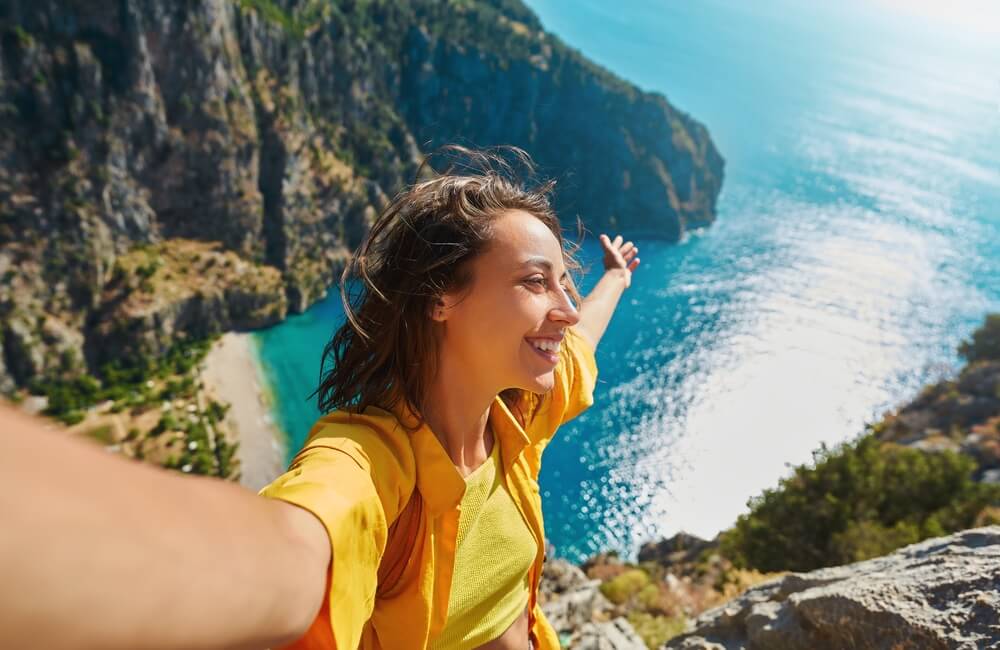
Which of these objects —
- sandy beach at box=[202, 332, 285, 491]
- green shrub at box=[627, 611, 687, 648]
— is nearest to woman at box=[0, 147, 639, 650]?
green shrub at box=[627, 611, 687, 648]

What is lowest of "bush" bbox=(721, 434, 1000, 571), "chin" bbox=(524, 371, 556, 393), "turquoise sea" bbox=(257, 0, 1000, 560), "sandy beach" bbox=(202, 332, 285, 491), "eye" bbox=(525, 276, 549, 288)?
"sandy beach" bbox=(202, 332, 285, 491)

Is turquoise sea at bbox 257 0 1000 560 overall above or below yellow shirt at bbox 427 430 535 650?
below

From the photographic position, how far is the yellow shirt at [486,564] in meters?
2.13

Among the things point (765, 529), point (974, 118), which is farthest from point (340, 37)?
point (974, 118)

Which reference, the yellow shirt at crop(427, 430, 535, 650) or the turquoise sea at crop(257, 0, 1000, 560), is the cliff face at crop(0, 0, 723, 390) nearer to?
the turquoise sea at crop(257, 0, 1000, 560)

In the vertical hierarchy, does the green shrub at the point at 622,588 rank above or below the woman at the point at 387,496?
below

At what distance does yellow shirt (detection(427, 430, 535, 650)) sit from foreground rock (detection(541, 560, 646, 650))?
9.43 feet

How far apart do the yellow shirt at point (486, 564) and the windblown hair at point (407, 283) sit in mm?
426

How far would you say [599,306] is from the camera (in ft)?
11.5

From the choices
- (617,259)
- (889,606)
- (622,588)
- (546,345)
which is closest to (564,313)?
(546,345)

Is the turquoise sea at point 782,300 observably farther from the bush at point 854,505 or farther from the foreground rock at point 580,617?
the bush at point 854,505

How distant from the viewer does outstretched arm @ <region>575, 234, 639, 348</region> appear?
3.41 m

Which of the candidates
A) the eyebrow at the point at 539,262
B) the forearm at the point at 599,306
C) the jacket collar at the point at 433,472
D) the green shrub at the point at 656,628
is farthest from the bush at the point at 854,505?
the jacket collar at the point at 433,472

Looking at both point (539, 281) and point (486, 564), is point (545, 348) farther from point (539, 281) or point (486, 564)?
point (486, 564)
